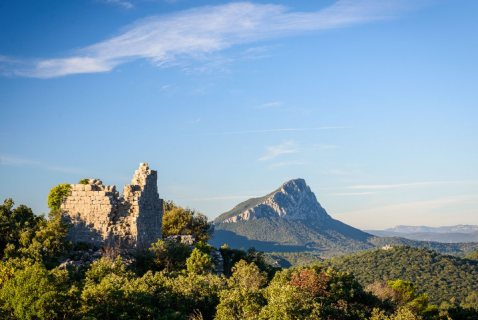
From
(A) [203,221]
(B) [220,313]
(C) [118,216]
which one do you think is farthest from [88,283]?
(A) [203,221]

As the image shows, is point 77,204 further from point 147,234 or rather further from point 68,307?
point 68,307

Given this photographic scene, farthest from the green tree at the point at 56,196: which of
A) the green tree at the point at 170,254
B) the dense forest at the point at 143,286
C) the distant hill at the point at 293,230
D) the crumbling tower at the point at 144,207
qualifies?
the distant hill at the point at 293,230

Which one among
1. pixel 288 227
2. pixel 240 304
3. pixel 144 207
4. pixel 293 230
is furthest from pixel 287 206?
pixel 240 304

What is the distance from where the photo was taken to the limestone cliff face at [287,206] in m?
174

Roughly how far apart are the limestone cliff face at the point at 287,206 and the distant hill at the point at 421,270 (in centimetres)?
7719

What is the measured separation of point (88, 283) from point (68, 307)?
2217 mm

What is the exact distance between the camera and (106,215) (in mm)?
30516

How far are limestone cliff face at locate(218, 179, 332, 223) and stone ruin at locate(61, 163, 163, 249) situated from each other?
141 m

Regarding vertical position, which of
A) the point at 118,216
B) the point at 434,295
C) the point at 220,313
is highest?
the point at 118,216

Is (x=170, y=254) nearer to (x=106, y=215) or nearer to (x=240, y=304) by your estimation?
(x=106, y=215)

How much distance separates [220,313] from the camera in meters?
21.2

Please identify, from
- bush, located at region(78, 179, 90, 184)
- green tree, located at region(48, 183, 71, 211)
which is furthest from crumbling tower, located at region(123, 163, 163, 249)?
green tree, located at region(48, 183, 71, 211)

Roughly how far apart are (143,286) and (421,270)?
6849 centimetres

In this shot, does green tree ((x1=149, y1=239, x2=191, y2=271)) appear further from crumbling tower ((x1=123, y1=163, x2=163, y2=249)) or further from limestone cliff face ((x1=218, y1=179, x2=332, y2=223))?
limestone cliff face ((x1=218, y1=179, x2=332, y2=223))
